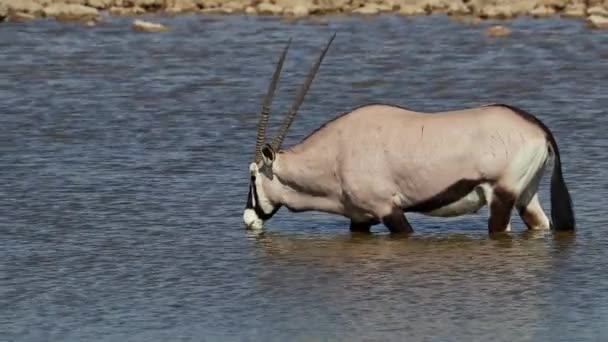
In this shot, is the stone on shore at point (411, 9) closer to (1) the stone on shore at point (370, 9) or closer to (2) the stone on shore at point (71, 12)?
(1) the stone on shore at point (370, 9)

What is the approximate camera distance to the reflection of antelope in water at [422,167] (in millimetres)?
10898

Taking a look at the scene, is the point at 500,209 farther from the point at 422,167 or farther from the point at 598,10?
the point at 598,10

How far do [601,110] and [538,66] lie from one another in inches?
115

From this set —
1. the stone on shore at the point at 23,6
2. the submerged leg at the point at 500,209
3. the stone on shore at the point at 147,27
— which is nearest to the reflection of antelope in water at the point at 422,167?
the submerged leg at the point at 500,209

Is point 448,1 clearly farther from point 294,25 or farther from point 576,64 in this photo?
point 576,64

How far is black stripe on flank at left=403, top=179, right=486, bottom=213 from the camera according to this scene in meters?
10.9

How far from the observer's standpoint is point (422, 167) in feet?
36.1

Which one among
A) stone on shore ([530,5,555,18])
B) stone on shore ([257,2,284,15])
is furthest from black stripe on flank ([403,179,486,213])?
stone on shore ([257,2,284,15])

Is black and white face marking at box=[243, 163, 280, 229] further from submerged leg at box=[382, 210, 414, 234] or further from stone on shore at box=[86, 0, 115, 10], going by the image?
stone on shore at box=[86, 0, 115, 10]

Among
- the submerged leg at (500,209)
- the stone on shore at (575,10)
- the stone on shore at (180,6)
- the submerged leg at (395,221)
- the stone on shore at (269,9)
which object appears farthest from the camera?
the stone on shore at (180,6)

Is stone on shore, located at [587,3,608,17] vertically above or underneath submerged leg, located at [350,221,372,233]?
underneath

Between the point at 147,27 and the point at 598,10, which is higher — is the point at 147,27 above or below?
below

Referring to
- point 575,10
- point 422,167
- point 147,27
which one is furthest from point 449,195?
point 575,10

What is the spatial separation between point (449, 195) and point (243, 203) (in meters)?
1.85
